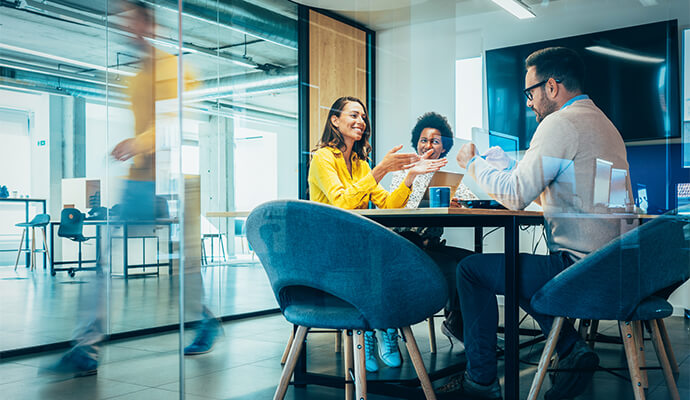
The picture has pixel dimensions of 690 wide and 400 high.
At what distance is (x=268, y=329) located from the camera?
222 centimetres

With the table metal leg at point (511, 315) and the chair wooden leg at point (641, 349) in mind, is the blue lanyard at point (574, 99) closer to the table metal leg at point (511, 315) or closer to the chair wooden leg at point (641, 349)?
the table metal leg at point (511, 315)

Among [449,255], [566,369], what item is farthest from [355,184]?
[566,369]

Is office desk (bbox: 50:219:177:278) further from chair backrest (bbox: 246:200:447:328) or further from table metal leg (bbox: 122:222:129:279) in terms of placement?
chair backrest (bbox: 246:200:447:328)

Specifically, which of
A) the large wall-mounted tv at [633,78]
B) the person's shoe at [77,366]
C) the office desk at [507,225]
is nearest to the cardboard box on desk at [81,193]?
the person's shoe at [77,366]

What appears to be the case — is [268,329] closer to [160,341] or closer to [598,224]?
[160,341]

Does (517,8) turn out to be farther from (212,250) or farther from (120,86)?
(120,86)

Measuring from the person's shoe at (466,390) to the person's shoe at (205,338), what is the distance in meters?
0.85

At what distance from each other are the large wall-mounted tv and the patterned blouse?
245 millimetres

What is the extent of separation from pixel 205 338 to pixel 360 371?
33.1 inches

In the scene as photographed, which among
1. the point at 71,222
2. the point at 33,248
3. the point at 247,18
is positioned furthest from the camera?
the point at 33,248

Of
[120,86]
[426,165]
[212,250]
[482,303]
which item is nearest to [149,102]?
[120,86]

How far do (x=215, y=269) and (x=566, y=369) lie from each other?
130 cm

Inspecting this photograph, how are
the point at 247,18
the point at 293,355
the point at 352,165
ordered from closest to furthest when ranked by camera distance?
the point at 293,355, the point at 352,165, the point at 247,18

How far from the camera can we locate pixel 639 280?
5.78 feet
